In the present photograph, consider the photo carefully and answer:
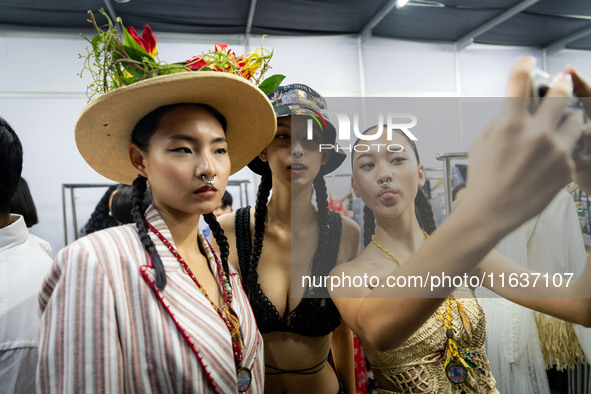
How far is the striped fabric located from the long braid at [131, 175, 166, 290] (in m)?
0.01

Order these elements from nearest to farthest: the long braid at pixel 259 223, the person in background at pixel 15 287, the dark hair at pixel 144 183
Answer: the dark hair at pixel 144 183, the person in background at pixel 15 287, the long braid at pixel 259 223

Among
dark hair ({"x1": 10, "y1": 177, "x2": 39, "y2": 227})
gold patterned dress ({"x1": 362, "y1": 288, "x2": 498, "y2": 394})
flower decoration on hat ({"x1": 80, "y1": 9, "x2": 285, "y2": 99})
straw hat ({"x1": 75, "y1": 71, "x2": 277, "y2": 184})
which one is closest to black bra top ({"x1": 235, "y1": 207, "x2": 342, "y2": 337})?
gold patterned dress ({"x1": 362, "y1": 288, "x2": 498, "y2": 394})

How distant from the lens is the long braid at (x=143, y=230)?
775 mm

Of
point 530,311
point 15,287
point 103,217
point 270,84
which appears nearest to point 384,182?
point 270,84

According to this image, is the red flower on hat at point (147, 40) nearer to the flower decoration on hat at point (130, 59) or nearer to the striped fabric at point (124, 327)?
the flower decoration on hat at point (130, 59)

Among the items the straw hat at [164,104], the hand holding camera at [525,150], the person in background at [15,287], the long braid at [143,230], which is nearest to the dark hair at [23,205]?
the person in background at [15,287]

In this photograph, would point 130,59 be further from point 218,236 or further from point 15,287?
point 15,287

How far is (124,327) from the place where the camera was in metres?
0.72

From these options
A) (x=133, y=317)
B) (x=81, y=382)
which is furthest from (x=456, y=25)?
(x=81, y=382)

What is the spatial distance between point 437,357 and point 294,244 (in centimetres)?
43

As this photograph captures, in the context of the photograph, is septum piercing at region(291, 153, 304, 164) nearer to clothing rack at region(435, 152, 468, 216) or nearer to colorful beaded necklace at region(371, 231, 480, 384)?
clothing rack at region(435, 152, 468, 216)

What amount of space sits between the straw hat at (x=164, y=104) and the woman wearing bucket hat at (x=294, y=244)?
0.07 metres

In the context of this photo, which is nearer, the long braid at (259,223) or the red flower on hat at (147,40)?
the red flower on hat at (147,40)

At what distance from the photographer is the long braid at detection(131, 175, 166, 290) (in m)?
0.77
